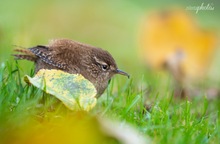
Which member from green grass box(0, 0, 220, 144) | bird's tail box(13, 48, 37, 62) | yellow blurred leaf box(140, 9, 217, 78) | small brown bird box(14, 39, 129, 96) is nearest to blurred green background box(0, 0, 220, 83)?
green grass box(0, 0, 220, 144)

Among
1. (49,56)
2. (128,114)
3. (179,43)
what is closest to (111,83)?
(49,56)

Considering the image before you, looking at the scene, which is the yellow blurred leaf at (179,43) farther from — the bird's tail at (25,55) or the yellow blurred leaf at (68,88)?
the yellow blurred leaf at (68,88)

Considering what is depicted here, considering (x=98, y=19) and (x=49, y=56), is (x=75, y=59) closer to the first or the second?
(x=49, y=56)

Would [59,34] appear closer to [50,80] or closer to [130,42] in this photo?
[130,42]

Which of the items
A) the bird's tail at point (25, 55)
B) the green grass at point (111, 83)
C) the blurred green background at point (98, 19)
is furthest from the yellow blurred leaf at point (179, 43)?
the bird's tail at point (25, 55)

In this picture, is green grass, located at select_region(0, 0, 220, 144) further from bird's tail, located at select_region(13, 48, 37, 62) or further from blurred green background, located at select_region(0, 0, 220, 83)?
bird's tail, located at select_region(13, 48, 37, 62)
